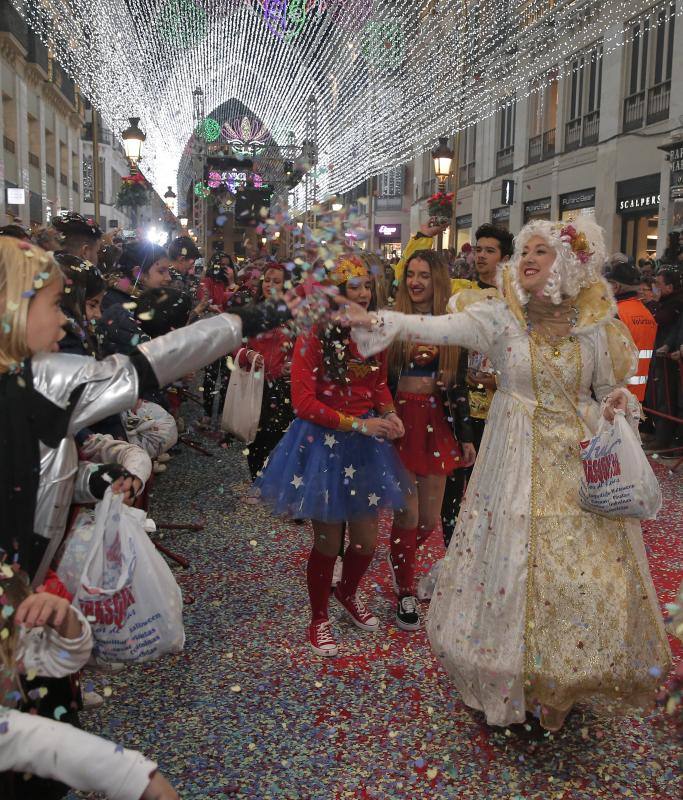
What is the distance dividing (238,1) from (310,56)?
2.53 m

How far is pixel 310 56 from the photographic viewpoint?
1354 centimetres

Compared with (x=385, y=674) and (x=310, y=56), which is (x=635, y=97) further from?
(x=385, y=674)

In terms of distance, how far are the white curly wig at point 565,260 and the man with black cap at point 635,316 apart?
14.6 ft

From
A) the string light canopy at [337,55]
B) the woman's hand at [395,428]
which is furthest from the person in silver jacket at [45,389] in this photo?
the string light canopy at [337,55]

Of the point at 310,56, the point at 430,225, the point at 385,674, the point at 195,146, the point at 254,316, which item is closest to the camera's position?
the point at 254,316

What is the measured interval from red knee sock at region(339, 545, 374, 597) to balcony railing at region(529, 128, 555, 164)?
68.4ft

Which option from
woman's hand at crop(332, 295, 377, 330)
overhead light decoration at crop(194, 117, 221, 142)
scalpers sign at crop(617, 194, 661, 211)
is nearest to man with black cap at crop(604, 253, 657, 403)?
woman's hand at crop(332, 295, 377, 330)

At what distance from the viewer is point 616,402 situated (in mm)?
3072

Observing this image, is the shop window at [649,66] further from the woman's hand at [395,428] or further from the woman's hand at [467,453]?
the woman's hand at [395,428]

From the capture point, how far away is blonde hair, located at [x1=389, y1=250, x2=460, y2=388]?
4.30m

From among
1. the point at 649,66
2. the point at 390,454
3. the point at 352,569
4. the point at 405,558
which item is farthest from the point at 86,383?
the point at 649,66

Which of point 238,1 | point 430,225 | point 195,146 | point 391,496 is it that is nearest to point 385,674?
point 391,496

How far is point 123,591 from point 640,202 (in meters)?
17.9

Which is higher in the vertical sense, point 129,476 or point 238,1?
point 238,1
